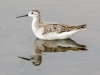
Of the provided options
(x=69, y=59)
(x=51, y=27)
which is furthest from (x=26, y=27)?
(x=69, y=59)

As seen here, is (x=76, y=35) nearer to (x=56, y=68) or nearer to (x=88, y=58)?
(x=88, y=58)

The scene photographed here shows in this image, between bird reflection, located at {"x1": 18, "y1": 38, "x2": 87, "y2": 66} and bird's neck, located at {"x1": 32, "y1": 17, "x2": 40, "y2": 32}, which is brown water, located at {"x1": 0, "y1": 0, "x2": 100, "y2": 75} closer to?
bird reflection, located at {"x1": 18, "y1": 38, "x2": 87, "y2": 66}

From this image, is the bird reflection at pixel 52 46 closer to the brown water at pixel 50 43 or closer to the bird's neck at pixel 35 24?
the brown water at pixel 50 43

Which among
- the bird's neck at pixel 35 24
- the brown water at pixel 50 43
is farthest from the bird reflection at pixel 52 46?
the bird's neck at pixel 35 24

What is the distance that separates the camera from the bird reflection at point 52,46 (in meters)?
11.1

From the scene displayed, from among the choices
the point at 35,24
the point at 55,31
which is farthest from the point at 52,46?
the point at 35,24

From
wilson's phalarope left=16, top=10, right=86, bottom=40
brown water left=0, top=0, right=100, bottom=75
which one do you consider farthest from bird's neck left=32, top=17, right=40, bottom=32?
brown water left=0, top=0, right=100, bottom=75

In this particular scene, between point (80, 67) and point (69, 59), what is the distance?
583mm

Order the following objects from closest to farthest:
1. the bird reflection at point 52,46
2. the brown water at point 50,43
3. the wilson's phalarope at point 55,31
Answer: the brown water at point 50,43
the bird reflection at point 52,46
the wilson's phalarope at point 55,31

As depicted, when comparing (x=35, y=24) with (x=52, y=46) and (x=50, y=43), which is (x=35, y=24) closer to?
(x=50, y=43)

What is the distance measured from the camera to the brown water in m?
10.0

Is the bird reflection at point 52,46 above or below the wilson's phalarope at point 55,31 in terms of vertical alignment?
below

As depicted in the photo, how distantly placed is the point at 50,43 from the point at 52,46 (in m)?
0.29

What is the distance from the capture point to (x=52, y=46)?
38.0 ft
